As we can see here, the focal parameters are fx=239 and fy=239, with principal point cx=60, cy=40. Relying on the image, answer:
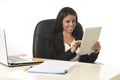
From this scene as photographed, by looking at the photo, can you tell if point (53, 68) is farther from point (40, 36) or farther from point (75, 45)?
point (40, 36)

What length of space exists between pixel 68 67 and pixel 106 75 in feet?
0.81

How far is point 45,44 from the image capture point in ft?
7.51

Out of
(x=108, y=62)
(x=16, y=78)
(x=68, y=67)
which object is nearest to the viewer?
(x=16, y=78)

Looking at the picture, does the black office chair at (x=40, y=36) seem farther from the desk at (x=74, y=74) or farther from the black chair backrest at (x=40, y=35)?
the desk at (x=74, y=74)

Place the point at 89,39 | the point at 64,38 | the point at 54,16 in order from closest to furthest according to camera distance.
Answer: the point at 89,39, the point at 64,38, the point at 54,16

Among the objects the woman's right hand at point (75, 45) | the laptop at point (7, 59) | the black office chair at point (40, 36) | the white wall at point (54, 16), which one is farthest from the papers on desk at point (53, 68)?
the white wall at point (54, 16)

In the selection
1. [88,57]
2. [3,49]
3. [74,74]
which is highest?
[3,49]

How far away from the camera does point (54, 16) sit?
3.28m

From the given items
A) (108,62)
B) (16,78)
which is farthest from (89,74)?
(108,62)

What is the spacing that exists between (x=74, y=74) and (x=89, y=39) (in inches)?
24.3

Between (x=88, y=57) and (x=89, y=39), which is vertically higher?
(x=89, y=39)

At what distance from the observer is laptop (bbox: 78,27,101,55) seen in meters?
1.91

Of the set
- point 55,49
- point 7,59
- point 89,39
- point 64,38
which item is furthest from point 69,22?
point 7,59

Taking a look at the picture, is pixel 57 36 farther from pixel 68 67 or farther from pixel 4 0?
pixel 4 0
